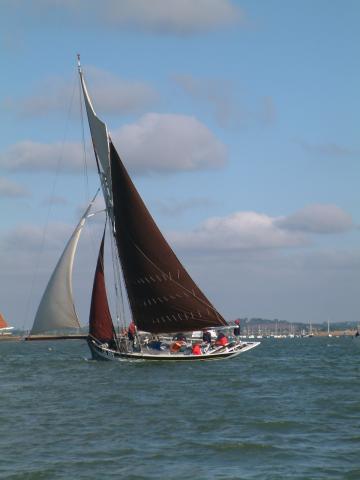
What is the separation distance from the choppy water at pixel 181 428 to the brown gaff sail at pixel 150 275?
1054 centimetres

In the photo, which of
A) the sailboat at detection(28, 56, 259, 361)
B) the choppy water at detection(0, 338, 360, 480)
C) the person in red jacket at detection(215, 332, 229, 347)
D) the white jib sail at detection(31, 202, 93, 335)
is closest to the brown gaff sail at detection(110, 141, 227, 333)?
the sailboat at detection(28, 56, 259, 361)

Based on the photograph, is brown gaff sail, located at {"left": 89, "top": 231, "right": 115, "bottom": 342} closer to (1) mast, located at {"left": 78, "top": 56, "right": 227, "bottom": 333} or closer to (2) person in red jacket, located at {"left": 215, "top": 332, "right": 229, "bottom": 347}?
(1) mast, located at {"left": 78, "top": 56, "right": 227, "bottom": 333}

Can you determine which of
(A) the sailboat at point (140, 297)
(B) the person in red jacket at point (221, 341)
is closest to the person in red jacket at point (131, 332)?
(A) the sailboat at point (140, 297)

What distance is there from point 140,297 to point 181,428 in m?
31.2

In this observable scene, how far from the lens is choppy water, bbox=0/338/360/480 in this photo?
74.8 feet

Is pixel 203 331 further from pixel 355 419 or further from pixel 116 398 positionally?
pixel 355 419

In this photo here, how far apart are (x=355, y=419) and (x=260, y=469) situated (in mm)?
9634

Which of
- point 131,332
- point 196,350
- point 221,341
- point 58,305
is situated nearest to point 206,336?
point 221,341

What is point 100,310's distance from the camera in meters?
60.5

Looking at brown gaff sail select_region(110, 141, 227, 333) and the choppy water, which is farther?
brown gaff sail select_region(110, 141, 227, 333)

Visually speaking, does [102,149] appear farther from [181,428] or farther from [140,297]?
[181,428]

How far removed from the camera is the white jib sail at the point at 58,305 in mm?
60812

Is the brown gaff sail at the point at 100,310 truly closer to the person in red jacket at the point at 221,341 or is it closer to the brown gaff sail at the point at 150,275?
the brown gaff sail at the point at 150,275

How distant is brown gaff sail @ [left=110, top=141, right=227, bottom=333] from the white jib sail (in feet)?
13.2
